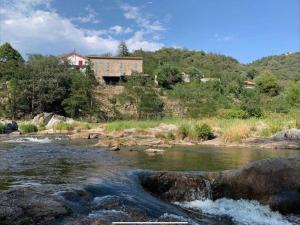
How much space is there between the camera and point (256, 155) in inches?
778

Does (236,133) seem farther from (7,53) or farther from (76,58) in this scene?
(76,58)

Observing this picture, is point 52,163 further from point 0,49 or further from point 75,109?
point 0,49

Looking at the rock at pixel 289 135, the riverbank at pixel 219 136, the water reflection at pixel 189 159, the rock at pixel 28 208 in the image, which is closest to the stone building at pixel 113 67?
the riverbank at pixel 219 136

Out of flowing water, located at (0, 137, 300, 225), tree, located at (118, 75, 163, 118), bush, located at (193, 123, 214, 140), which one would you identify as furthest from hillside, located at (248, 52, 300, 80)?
flowing water, located at (0, 137, 300, 225)

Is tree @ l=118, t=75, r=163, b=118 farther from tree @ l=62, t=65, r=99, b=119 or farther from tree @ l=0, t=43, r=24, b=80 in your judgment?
tree @ l=0, t=43, r=24, b=80

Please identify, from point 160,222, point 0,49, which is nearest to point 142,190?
point 160,222

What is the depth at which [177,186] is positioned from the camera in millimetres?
10680

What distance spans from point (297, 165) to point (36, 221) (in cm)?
691

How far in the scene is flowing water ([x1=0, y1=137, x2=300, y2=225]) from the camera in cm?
821

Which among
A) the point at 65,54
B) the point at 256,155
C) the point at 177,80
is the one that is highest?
the point at 65,54

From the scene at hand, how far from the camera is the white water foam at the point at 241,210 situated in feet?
29.8

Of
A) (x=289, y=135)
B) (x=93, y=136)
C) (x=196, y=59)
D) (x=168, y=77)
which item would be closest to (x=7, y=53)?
(x=168, y=77)

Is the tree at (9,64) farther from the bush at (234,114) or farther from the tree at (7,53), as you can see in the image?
the bush at (234,114)

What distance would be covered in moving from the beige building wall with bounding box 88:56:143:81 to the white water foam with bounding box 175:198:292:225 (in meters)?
71.0
